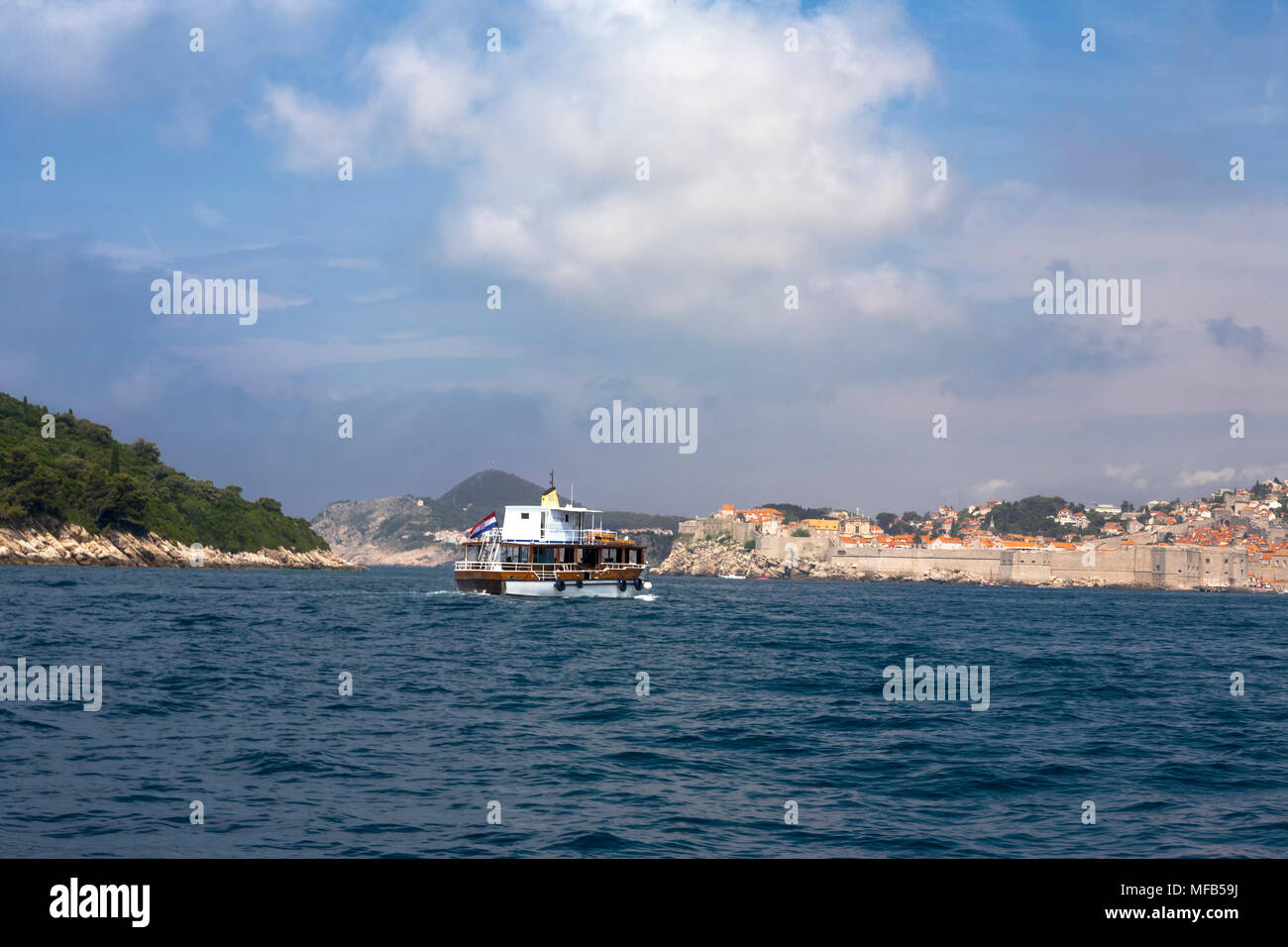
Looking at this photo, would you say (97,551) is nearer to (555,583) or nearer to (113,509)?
(113,509)

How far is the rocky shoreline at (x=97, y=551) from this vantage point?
85562 millimetres

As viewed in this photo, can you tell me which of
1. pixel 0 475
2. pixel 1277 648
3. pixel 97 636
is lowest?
pixel 1277 648

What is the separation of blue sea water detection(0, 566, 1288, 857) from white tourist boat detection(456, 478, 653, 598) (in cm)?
2807

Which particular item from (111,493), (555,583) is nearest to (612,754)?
(555,583)

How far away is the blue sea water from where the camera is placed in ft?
31.7

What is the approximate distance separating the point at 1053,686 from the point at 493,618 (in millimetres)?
26358

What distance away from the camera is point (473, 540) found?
59625 millimetres

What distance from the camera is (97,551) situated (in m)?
93.2

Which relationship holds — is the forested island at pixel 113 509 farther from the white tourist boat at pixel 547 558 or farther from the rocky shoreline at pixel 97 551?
the white tourist boat at pixel 547 558

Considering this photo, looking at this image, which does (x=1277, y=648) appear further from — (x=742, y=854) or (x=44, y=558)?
(x=44, y=558)

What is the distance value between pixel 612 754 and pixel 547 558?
152 feet

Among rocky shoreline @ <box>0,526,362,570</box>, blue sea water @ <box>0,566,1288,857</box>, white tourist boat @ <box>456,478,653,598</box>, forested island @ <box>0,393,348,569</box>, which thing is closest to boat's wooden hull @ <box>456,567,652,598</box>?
white tourist boat @ <box>456,478,653,598</box>

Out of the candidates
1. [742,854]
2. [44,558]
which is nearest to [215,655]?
[742,854]

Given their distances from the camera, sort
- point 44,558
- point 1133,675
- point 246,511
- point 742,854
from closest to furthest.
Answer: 1. point 742,854
2. point 1133,675
3. point 44,558
4. point 246,511
